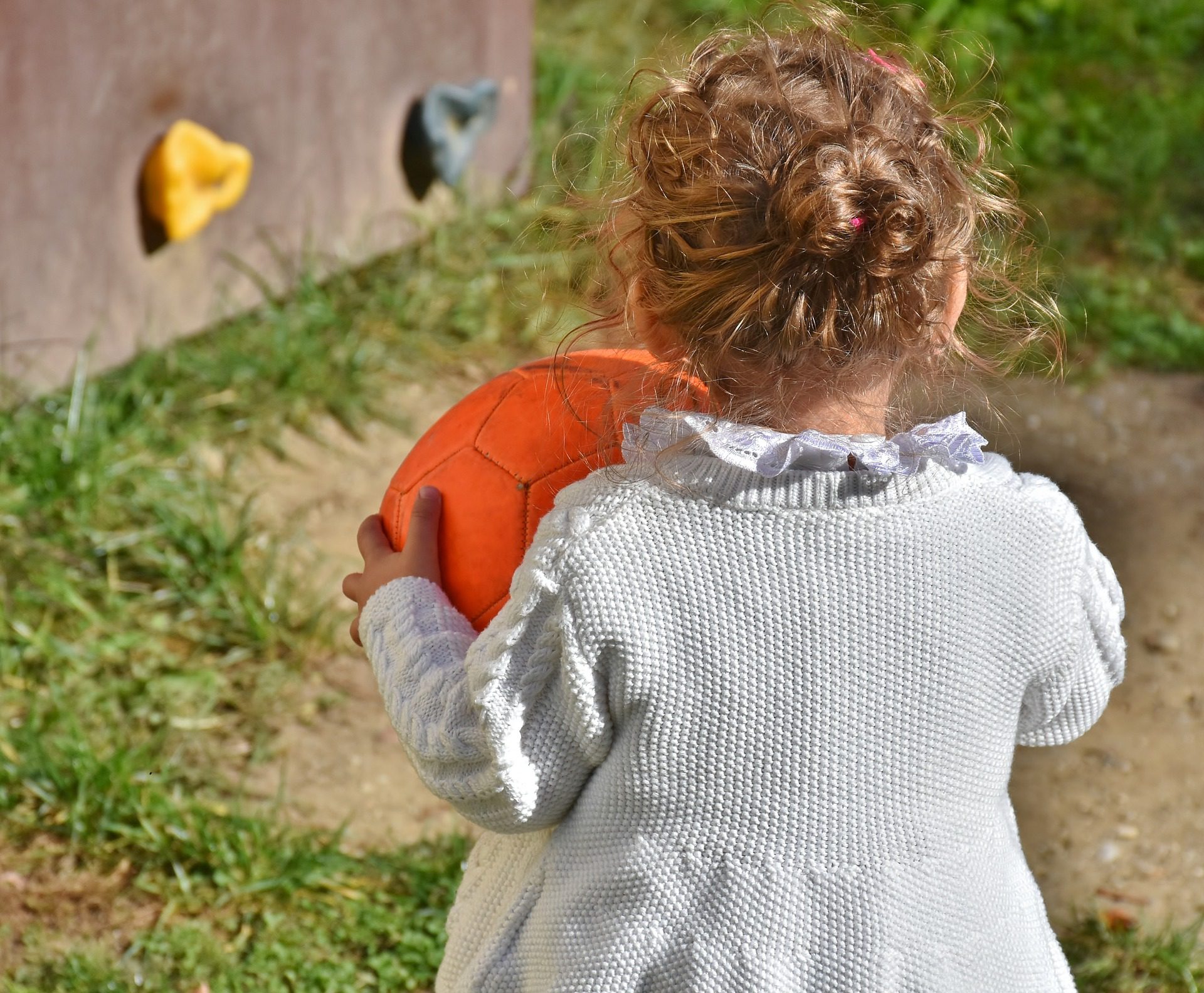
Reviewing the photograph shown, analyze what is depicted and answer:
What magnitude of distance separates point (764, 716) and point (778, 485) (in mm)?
246

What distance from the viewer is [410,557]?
1886mm

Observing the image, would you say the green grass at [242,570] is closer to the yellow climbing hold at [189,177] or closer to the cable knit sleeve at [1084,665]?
the yellow climbing hold at [189,177]

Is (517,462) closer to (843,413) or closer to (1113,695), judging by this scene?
(843,413)

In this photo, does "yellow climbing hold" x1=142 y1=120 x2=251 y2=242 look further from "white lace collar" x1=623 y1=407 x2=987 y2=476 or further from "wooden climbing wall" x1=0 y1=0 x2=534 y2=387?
"white lace collar" x1=623 y1=407 x2=987 y2=476

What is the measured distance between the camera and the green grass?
275 centimetres

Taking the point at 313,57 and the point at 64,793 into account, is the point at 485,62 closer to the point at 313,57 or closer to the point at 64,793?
the point at 313,57

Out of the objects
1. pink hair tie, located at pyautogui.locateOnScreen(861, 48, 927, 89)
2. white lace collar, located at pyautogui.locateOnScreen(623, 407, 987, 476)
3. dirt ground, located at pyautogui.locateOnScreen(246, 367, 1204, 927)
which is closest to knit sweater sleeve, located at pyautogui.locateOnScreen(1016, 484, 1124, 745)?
white lace collar, located at pyautogui.locateOnScreen(623, 407, 987, 476)

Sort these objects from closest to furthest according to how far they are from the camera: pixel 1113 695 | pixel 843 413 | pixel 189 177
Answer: pixel 843 413 < pixel 1113 695 < pixel 189 177

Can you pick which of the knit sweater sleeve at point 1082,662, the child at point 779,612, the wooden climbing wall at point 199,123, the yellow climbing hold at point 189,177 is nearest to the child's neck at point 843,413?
A: the child at point 779,612

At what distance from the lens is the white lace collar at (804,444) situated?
1530 mm

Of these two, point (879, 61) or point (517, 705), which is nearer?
point (517, 705)

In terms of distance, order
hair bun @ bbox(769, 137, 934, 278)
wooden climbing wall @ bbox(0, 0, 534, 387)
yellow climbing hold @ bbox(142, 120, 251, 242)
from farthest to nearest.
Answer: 1. yellow climbing hold @ bbox(142, 120, 251, 242)
2. wooden climbing wall @ bbox(0, 0, 534, 387)
3. hair bun @ bbox(769, 137, 934, 278)

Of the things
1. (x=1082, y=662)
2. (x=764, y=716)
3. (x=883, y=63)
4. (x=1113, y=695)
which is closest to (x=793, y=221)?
(x=883, y=63)

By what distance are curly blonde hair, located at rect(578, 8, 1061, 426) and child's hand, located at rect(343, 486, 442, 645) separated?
0.40 metres
